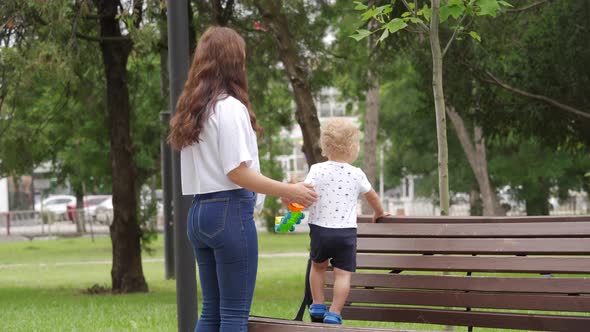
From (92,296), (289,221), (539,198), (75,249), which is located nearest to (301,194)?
(289,221)

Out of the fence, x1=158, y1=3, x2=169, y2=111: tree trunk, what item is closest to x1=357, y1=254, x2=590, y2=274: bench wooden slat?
x1=158, y1=3, x2=169, y2=111: tree trunk

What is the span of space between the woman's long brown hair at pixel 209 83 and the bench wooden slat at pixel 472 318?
5.54 ft

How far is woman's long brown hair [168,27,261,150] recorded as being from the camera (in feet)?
15.3

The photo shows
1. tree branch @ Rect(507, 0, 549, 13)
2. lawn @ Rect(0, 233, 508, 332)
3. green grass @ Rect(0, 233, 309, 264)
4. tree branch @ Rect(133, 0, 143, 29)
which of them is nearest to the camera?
lawn @ Rect(0, 233, 508, 332)

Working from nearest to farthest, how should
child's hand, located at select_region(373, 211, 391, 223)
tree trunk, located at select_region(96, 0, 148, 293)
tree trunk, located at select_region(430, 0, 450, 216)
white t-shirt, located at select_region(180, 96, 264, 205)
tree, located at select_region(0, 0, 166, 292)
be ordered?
white t-shirt, located at select_region(180, 96, 264, 205), child's hand, located at select_region(373, 211, 391, 223), tree trunk, located at select_region(430, 0, 450, 216), tree, located at select_region(0, 0, 166, 292), tree trunk, located at select_region(96, 0, 148, 293)

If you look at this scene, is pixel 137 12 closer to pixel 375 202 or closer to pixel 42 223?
pixel 375 202

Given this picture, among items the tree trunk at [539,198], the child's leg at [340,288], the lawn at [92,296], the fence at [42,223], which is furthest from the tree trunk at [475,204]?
the child's leg at [340,288]

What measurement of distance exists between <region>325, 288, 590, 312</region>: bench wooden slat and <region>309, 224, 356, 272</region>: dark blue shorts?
1.05ft

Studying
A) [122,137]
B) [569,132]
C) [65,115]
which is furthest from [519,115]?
[65,115]

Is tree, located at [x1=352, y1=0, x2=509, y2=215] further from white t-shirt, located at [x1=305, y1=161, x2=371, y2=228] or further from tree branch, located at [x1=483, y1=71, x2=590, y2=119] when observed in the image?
tree branch, located at [x1=483, y1=71, x2=590, y2=119]

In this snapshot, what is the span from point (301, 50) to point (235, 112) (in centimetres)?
1232

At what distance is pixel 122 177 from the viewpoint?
16.2 metres

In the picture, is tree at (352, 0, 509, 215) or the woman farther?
tree at (352, 0, 509, 215)

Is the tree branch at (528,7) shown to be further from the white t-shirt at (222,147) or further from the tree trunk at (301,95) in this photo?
the white t-shirt at (222,147)
